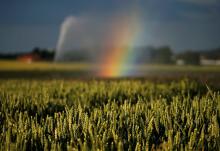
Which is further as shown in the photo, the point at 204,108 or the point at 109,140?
the point at 204,108

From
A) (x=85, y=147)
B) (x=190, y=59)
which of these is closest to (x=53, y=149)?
(x=85, y=147)

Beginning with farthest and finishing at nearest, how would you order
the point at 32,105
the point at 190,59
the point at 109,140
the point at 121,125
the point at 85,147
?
the point at 190,59 → the point at 32,105 → the point at 121,125 → the point at 109,140 → the point at 85,147

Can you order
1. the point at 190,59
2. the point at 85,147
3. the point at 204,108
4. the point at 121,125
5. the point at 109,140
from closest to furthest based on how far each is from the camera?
the point at 85,147 → the point at 109,140 → the point at 121,125 → the point at 204,108 → the point at 190,59

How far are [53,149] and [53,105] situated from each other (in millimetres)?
4386


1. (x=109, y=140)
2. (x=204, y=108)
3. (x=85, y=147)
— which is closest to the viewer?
(x=85, y=147)

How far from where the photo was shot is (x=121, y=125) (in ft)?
17.4

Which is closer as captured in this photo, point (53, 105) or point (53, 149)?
point (53, 149)

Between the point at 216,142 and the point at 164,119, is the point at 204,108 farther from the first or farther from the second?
the point at 216,142

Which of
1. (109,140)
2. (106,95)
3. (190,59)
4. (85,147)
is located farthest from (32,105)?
(190,59)

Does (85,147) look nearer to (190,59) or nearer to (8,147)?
(8,147)

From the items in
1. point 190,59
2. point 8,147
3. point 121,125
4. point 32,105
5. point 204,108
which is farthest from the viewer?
point 190,59

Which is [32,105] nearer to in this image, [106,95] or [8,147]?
[106,95]

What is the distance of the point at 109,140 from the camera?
4762 millimetres

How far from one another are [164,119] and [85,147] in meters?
1.90
